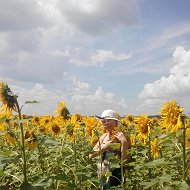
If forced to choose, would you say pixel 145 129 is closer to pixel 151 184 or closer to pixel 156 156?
pixel 156 156

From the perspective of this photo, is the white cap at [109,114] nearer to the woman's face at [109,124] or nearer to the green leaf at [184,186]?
the woman's face at [109,124]

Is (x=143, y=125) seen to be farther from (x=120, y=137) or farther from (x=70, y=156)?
(x=70, y=156)

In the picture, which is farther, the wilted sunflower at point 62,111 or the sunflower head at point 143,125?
the wilted sunflower at point 62,111

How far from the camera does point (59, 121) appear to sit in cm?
751

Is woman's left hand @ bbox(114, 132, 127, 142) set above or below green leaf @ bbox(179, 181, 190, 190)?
above

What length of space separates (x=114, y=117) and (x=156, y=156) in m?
1.56

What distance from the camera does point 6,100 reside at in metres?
3.67

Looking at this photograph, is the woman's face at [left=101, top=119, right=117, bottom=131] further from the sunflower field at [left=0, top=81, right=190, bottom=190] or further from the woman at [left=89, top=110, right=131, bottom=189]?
the sunflower field at [left=0, top=81, right=190, bottom=190]

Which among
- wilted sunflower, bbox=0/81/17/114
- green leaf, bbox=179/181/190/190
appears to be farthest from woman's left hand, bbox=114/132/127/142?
green leaf, bbox=179/181/190/190

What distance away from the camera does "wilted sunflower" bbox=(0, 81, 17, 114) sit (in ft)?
11.6

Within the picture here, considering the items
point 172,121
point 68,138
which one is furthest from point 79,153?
point 172,121

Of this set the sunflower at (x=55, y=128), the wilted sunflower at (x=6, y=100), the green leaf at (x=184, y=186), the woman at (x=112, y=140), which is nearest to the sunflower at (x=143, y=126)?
the woman at (x=112, y=140)

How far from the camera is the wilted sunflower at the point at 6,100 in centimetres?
353

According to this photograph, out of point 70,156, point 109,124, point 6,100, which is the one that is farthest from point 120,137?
point 6,100
